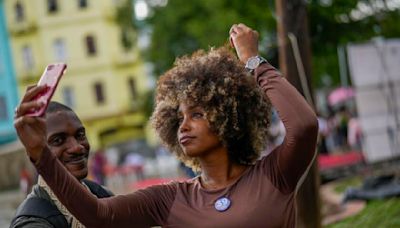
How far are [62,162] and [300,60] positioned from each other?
4.75 m

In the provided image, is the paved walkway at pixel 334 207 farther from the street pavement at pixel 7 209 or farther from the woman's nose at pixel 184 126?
the woman's nose at pixel 184 126

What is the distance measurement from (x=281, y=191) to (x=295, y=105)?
0.27 metres

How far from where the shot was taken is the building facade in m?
47.2

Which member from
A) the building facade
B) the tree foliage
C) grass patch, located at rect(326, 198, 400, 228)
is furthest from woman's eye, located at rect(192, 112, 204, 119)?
the building facade

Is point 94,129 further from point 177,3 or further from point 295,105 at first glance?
point 295,105

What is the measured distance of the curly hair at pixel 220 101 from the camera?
8.70ft

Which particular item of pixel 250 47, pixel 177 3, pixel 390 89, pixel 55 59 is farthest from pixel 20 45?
pixel 250 47

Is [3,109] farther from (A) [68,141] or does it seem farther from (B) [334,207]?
(A) [68,141]

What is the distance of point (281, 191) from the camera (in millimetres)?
2537

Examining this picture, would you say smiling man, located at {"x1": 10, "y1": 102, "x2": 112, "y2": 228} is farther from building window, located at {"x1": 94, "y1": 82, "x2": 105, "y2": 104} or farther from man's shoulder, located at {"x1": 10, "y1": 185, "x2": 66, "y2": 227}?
building window, located at {"x1": 94, "y1": 82, "x2": 105, "y2": 104}

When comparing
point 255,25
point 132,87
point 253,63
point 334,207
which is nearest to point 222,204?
point 253,63

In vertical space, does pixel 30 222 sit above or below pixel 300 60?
above

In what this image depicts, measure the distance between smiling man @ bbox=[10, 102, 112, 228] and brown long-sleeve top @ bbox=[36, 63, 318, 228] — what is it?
1.23 ft

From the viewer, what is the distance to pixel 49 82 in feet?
7.60
